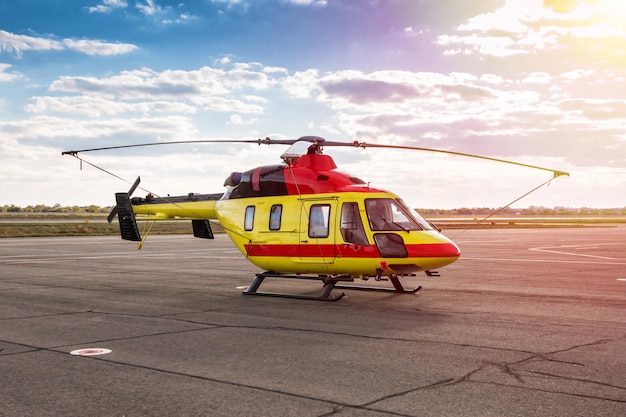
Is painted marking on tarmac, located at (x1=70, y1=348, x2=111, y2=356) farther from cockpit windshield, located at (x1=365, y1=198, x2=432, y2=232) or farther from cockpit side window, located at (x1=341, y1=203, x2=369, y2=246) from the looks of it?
cockpit windshield, located at (x1=365, y1=198, x2=432, y2=232)

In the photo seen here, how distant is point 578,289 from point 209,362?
11753 mm

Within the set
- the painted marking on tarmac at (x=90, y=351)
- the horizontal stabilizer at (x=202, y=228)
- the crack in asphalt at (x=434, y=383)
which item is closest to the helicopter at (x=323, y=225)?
the horizontal stabilizer at (x=202, y=228)

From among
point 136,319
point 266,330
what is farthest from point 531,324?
point 136,319

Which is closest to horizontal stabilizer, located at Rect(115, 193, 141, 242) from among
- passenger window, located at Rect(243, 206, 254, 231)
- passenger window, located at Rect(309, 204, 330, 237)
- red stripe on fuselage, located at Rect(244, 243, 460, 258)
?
passenger window, located at Rect(243, 206, 254, 231)

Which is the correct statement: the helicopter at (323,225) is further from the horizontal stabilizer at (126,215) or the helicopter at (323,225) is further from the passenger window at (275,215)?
the horizontal stabilizer at (126,215)

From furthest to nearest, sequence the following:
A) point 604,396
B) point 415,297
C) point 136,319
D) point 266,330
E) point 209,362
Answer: point 415,297, point 136,319, point 266,330, point 209,362, point 604,396

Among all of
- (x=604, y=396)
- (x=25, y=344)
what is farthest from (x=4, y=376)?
(x=604, y=396)

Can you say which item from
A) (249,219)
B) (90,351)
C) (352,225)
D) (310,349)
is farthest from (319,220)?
→ (90,351)

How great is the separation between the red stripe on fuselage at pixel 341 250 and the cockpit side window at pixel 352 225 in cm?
15

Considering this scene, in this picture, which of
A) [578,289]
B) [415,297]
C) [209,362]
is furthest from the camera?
[578,289]

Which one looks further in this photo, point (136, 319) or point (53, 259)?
point (53, 259)

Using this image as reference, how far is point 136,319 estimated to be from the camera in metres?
11.8

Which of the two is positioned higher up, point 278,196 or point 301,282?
point 278,196

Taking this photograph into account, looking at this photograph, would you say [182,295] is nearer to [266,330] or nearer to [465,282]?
[266,330]
